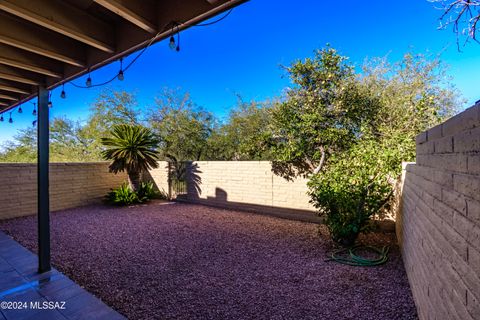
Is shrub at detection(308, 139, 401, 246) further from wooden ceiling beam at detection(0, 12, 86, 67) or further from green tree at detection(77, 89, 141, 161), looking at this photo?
green tree at detection(77, 89, 141, 161)

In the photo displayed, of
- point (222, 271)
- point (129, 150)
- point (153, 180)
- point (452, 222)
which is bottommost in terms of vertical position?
point (222, 271)

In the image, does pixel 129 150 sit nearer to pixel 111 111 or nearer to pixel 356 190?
pixel 111 111

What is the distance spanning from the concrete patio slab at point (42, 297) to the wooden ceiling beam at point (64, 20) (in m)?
2.63

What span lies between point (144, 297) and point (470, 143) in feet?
9.51

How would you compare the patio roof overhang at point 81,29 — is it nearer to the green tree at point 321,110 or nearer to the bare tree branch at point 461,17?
the bare tree branch at point 461,17

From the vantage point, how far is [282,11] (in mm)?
7145

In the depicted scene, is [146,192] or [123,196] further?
[146,192]

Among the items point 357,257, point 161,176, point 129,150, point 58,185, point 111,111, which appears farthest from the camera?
point 111,111

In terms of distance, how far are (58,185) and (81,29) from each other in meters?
6.29

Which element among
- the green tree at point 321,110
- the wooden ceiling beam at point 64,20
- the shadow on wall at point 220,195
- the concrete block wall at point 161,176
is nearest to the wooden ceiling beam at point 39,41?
the wooden ceiling beam at point 64,20

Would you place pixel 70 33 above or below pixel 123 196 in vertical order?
above

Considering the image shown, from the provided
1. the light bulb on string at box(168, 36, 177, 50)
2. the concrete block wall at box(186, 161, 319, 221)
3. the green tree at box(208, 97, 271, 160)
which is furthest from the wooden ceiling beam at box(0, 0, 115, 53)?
the green tree at box(208, 97, 271, 160)

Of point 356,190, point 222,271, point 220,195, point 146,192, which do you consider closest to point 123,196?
point 146,192

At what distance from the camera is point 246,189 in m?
6.73
